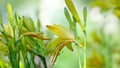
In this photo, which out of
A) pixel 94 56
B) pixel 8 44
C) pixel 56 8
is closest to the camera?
pixel 8 44

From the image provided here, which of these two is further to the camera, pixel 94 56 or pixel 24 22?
pixel 94 56

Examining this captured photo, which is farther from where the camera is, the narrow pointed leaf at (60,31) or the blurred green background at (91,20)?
the blurred green background at (91,20)

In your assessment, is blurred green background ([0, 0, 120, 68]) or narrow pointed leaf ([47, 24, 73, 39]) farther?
blurred green background ([0, 0, 120, 68])

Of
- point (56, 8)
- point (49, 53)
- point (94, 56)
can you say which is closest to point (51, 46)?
point (49, 53)

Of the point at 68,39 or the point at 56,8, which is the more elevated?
the point at 56,8

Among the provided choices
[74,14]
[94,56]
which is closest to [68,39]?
[74,14]

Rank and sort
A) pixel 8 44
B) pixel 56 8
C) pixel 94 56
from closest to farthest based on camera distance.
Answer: pixel 8 44 < pixel 94 56 < pixel 56 8

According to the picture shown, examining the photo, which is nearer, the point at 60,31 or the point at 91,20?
the point at 60,31

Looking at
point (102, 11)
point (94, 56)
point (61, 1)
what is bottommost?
point (94, 56)

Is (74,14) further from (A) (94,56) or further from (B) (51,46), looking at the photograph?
(A) (94,56)
